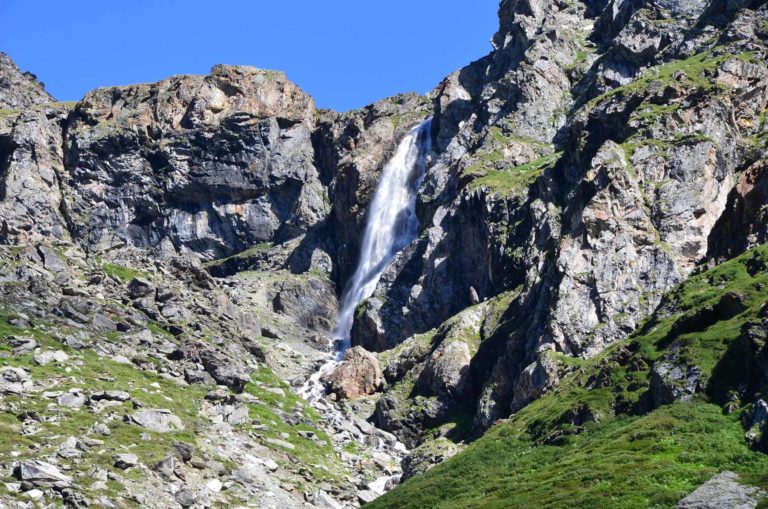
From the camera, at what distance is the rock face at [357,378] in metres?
168

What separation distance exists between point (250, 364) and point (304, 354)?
94.3 feet

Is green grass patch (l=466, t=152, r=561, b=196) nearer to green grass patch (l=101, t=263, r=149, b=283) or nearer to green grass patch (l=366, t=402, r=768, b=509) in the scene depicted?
green grass patch (l=101, t=263, r=149, b=283)

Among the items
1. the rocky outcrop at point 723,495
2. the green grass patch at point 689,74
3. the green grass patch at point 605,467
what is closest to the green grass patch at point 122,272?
the green grass patch at point 605,467

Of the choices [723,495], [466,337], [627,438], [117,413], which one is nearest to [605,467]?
[627,438]

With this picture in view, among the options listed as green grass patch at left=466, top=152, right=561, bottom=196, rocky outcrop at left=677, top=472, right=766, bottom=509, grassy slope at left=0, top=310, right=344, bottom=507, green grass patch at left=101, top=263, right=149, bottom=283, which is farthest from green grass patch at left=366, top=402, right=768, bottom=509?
green grass patch at left=101, top=263, right=149, bottom=283

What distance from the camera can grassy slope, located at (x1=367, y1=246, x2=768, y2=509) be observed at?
6662cm

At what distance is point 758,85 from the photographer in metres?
163

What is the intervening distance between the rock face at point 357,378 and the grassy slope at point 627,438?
4916cm

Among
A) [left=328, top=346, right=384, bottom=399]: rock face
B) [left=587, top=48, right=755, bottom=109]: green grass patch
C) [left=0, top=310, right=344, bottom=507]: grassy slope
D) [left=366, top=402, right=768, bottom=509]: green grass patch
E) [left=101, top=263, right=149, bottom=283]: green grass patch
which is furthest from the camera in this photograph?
[left=101, top=263, right=149, bottom=283]: green grass patch

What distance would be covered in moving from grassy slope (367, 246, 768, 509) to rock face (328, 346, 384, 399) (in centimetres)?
4916

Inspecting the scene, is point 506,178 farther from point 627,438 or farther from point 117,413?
point 627,438

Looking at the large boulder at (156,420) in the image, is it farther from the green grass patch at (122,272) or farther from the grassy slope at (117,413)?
the green grass patch at (122,272)

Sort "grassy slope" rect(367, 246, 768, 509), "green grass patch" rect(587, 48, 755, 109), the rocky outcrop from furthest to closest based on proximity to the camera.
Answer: "green grass patch" rect(587, 48, 755, 109) < "grassy slope" rect(367, 246, 768, 509) < the rocky outcrop

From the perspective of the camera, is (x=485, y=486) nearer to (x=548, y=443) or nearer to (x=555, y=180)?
(x=548, y=443)
